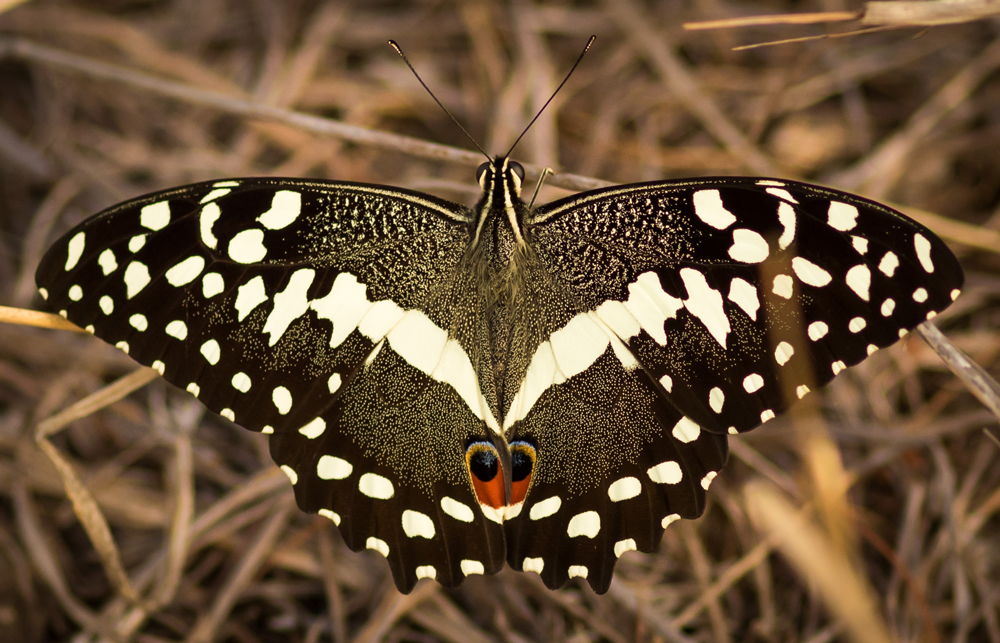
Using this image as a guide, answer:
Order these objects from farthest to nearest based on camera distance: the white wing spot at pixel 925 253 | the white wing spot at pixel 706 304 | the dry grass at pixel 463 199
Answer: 1. the dry grass at pixel 463 199
2. the white wing spot at pixel 706 304
3. the white wing spot at pixel 925 253

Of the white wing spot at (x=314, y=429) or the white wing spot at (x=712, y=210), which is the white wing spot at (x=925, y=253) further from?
the white wing spot at (x=314, y=429)

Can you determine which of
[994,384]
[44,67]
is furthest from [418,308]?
[44,67]

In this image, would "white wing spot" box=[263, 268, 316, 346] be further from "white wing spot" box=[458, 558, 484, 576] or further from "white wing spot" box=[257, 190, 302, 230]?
"white wing spot" box=[458, 558, 484, 576]

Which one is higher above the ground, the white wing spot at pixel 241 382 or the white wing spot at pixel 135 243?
the white wing spot at pixel 135 243

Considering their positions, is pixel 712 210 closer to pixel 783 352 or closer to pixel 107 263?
pixel 783 352

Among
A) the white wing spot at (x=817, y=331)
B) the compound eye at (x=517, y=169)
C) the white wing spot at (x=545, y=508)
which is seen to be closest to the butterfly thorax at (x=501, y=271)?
the compound eye at (x=517, y=169)

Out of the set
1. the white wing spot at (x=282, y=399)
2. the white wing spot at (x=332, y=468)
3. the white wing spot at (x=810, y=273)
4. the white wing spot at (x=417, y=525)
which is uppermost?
the white wing spot at (x=810, y=273)

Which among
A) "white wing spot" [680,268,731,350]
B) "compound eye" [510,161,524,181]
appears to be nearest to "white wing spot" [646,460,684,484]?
"white wing spot" [680,268,731,350]

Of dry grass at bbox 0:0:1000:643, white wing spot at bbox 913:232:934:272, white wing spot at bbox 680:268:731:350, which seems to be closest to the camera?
white wing spot at bbox 913:232:934:272
